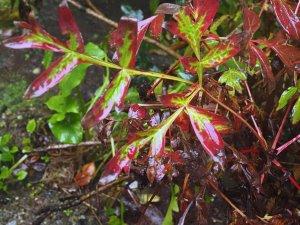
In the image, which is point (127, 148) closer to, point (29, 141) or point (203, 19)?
point (203, 19)

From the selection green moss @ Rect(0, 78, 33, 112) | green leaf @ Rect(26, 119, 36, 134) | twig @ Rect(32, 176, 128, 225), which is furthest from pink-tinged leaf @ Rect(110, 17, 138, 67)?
green moss @ Rect(0, 78, 33, 112)

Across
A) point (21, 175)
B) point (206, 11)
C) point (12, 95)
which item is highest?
point (206, 11)

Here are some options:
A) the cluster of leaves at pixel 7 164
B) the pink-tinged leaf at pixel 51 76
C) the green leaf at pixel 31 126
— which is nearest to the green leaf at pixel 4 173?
the cluster of leaves at pixel 7 164

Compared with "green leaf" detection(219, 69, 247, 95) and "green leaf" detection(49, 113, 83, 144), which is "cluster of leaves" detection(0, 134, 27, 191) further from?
"green leaf" detection(219, 69, 247, 95)

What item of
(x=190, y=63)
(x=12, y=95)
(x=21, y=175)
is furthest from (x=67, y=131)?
(x=190, y=63)

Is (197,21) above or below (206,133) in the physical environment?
above

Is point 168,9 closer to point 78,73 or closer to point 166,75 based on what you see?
point 166,75

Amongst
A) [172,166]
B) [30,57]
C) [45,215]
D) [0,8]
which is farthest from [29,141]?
[172,166]
